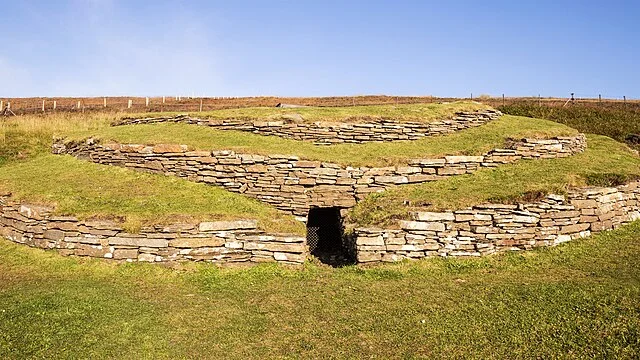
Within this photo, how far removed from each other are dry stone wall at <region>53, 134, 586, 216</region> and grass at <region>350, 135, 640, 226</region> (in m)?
0.41

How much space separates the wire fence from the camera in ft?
117

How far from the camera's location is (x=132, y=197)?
487 inches

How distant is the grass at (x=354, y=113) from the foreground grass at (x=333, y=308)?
767cm

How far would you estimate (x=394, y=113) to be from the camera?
1762cm

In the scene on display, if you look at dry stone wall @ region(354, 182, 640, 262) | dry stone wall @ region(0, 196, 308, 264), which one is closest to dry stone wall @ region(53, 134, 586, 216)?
dry stone wall @ region(0, 196, 308, 264)

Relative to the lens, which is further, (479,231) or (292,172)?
(292,172)

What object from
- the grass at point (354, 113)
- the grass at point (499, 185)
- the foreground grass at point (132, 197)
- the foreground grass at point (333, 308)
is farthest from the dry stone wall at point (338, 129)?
the foreground grass at point (333, 308)

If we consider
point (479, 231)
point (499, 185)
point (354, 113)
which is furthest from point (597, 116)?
point (479, 231)

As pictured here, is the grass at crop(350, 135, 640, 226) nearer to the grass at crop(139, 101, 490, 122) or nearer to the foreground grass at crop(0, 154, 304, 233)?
the foreground grass at crop(0, 154, 304, 233)

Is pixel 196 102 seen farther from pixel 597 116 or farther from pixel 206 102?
pixel 597 116

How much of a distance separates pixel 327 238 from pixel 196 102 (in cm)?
3012

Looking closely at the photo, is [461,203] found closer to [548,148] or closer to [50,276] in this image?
[548,148]

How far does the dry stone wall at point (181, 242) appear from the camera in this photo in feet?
35.3

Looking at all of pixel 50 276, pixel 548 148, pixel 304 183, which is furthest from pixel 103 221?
pixel 548 148
